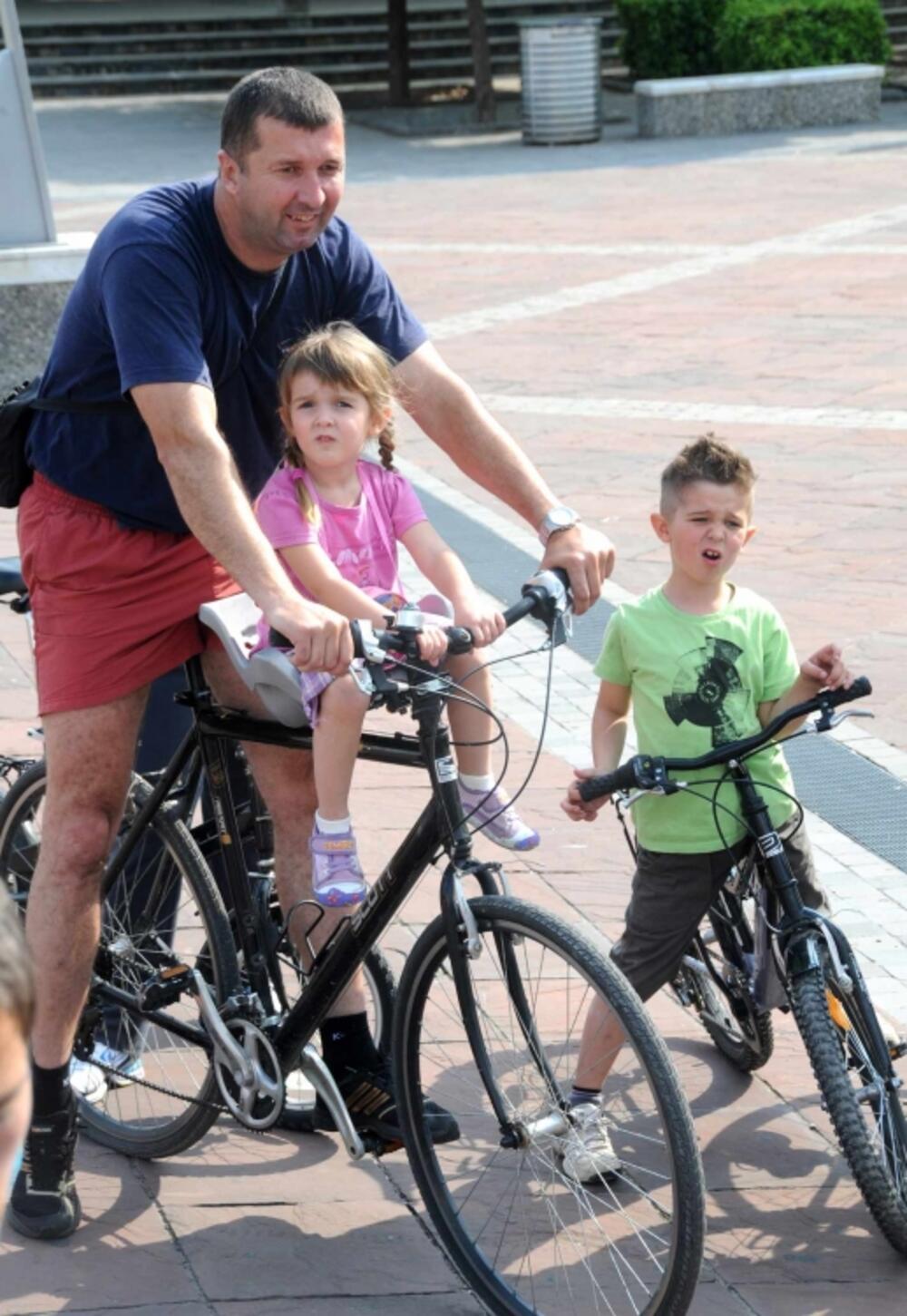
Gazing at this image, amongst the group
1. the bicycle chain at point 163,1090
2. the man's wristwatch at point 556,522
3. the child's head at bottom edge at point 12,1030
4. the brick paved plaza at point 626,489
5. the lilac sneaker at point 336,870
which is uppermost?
the child's head at bottom edge at point 12,1030

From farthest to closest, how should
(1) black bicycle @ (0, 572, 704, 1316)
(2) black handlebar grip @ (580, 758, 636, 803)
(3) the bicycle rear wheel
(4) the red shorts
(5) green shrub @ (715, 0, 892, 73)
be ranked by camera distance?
(5) green shrub @ (715, 0, 892, 73) → (3) the bicycle rear wheel → (4) the red shorts → (2) black handlebar grip @ (580, 758, 636, 803) → (1) black bicycle @ (0, 572, 704, 1316)

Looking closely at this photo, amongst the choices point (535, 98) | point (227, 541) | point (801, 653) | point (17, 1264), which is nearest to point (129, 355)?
point (227, 541)

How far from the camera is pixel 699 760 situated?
3.16m

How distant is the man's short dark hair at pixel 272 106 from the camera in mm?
2957

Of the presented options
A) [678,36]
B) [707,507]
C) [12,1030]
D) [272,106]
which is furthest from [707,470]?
[678,36]

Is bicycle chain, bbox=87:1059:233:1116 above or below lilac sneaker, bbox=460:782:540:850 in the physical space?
below

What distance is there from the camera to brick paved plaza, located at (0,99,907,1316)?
3.20 meters

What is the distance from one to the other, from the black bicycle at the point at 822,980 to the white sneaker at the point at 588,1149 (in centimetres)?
35

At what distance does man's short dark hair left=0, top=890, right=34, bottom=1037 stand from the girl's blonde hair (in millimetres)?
1880

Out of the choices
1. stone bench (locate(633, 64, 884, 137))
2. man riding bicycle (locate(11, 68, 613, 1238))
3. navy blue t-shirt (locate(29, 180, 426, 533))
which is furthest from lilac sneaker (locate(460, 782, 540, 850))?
stone bench (locate(633, 64, 884, 137))

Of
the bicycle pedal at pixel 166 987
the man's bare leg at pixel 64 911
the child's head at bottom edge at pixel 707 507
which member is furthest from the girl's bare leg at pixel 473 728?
the bicycle pedal at pixel 166 987

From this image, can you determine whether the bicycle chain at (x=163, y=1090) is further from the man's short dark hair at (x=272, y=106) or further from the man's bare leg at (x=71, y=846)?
the man's short dark hair at (x=272, y=106)

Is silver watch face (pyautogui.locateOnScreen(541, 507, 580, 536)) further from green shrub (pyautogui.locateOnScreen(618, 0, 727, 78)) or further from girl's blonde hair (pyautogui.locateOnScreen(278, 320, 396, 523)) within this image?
green shrub (pyautogui.locateOnScreen(618, 0, 727, 78))

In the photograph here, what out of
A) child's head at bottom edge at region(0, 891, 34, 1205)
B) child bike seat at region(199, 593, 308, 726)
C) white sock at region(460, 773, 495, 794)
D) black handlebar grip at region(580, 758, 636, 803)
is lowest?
black handlebar grip at region(580, 758, 636, 803)
